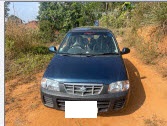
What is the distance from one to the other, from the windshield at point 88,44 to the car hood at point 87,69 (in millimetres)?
215

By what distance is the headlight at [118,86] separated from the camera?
315 centimetres

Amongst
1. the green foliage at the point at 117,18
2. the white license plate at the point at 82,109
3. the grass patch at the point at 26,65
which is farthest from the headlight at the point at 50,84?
the green foliage at the point at 117,18

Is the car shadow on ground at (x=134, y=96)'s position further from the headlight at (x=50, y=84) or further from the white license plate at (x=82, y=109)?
the headlight at (x=50, y=84)

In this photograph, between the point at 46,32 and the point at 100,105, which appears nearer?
the point at 100,105

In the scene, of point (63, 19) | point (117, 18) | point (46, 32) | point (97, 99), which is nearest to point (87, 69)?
point (97, 99)

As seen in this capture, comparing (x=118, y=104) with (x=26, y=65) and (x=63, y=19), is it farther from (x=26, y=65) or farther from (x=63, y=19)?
(x=63, y=19)

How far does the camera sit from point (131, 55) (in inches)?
275

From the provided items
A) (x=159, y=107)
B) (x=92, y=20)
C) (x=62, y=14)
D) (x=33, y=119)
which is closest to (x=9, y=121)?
(x=33, y=119)

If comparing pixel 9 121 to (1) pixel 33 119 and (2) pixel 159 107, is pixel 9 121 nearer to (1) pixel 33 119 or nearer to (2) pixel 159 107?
(1) pixel 33 119

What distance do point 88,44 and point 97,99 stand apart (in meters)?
1.40

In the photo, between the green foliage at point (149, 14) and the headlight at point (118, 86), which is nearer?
the headlight at point (118, 86)

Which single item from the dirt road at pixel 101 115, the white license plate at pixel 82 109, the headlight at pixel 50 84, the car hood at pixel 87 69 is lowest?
the dirt road at pixel 101 115

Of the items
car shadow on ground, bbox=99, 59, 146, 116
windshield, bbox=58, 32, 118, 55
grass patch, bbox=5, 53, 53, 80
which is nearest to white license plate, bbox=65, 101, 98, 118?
car shadow on ground, bbox=99, 59, 146, 116

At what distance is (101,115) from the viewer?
11.6ft
